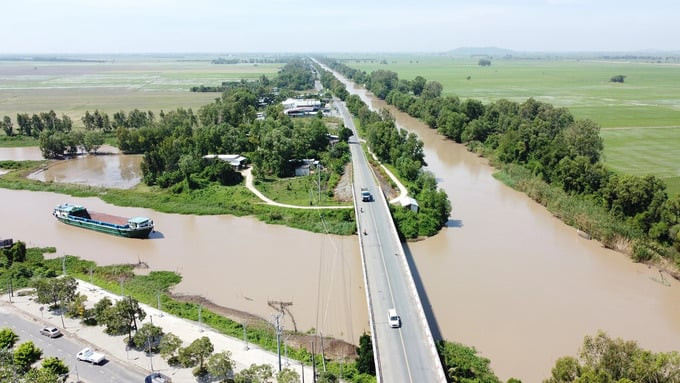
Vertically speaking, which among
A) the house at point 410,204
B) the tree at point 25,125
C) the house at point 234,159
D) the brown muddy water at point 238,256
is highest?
the tree at point 25,125

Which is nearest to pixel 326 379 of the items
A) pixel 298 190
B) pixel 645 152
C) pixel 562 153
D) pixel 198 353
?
pixel 198 353

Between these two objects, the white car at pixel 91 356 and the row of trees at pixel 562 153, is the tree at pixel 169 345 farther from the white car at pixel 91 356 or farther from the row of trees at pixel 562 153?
the row of trees at pixel 562 153

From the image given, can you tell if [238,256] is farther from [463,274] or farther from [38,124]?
[38,124]

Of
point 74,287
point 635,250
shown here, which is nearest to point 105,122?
point 74,287

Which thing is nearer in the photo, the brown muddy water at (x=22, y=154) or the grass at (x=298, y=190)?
the grass at (x=298, y=190)

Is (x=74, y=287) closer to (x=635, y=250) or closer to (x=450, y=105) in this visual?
(x=635, y=250)

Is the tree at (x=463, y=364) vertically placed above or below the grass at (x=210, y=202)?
below

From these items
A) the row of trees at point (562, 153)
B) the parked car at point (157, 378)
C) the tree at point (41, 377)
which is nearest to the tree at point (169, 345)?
the parked car at point (157, 378)
